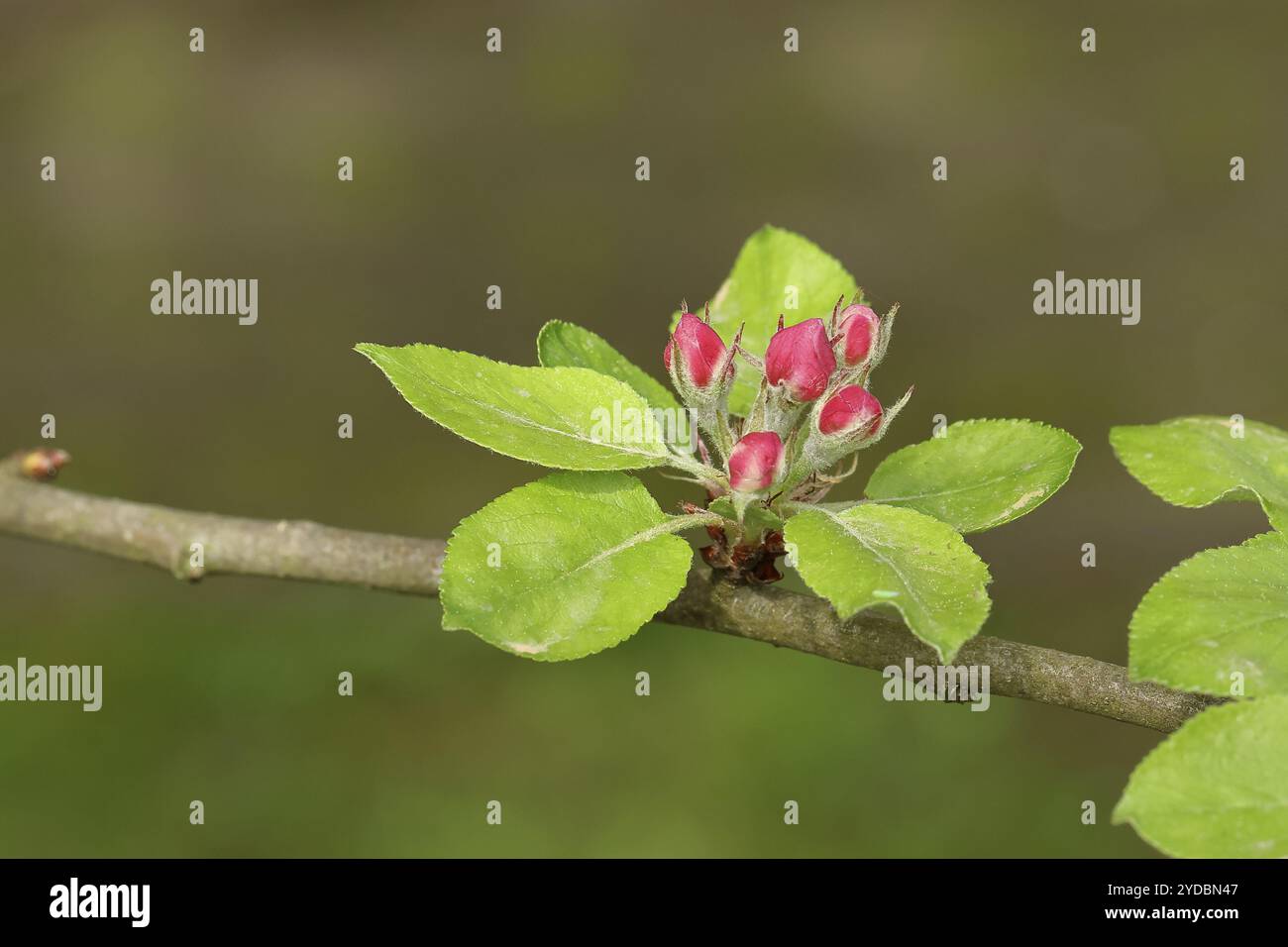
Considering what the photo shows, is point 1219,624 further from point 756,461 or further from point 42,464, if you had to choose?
point 42,464

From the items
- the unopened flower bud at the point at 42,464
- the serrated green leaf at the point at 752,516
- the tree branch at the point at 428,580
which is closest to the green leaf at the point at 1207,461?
the tree branch at the point at 428,580

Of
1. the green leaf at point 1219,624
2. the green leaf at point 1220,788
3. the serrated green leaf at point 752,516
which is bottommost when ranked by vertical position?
the green leaf at point 1220,788

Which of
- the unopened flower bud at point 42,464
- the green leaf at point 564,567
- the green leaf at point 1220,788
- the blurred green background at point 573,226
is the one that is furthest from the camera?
the blurred green background at point 573,226

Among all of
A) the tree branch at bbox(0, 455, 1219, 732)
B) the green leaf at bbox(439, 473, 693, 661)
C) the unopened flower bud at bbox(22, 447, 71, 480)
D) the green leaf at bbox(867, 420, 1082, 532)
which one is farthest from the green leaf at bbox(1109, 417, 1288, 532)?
the unopened flower bud at bbox(22, 447, 71, 480)

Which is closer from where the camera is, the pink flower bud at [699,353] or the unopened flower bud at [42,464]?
the pink flower bud at [699,353]

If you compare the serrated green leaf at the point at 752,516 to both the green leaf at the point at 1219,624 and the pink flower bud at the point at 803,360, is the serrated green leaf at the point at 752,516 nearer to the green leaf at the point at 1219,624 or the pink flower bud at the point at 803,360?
the pink flower bud at the point at 803,360

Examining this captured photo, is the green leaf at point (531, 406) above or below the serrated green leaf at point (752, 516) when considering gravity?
above

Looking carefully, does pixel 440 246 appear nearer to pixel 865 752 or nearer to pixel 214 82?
pixel 214 82

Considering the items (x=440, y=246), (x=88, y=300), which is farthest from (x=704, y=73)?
(x=88, y=300)
